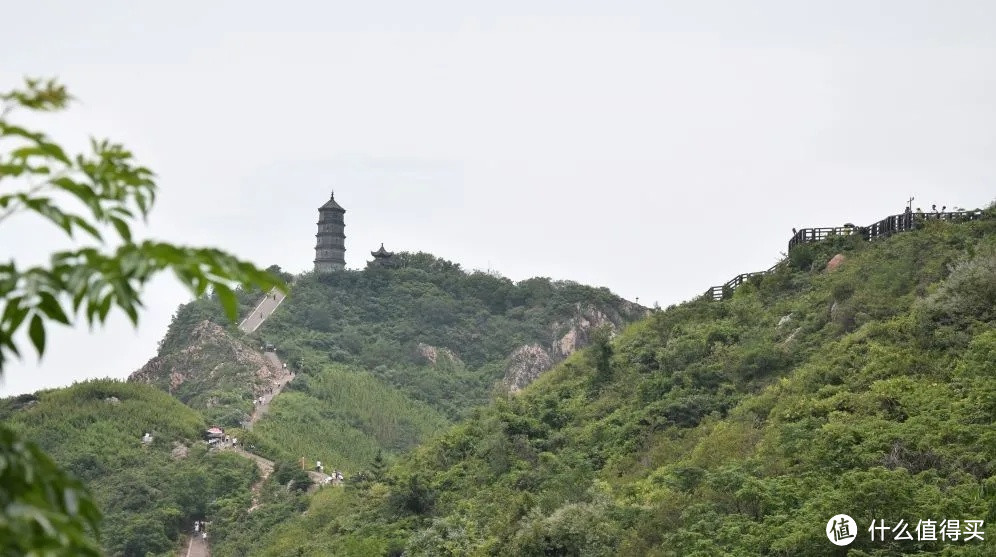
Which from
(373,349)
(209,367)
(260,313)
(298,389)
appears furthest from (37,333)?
(260,313)

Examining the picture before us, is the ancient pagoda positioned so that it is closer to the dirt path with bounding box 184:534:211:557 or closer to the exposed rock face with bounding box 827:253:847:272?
the dirt path with bounding box 184:534:211:557

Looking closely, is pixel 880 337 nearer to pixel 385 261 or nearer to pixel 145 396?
pixel 145 396

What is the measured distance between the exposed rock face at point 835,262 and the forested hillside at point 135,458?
21.2m

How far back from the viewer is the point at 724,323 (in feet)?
120

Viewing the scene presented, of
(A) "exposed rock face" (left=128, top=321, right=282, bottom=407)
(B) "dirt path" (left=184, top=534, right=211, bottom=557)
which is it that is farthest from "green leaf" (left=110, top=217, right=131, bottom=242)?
(A) "exposed rock face" (left=128, top=321, right=282, bottom=407)

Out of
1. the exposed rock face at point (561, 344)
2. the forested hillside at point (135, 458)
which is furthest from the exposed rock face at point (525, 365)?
the forested hillside at point (135, 458)

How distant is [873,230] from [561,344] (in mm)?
43198

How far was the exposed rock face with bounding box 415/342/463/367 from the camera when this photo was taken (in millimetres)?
80312

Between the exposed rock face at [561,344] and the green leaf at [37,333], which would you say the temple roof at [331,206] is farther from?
the green leaf at [37,333]

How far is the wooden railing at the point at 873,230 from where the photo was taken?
123ft

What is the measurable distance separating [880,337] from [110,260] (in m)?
26.6

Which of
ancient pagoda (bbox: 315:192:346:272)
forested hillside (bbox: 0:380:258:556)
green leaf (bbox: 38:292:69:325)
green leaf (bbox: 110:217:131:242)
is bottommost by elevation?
green leaf (bbox: 38:292:69:325)

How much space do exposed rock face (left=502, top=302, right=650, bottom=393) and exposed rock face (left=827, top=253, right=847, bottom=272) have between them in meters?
38.6

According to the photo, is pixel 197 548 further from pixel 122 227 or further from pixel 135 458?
pixel 122 227
